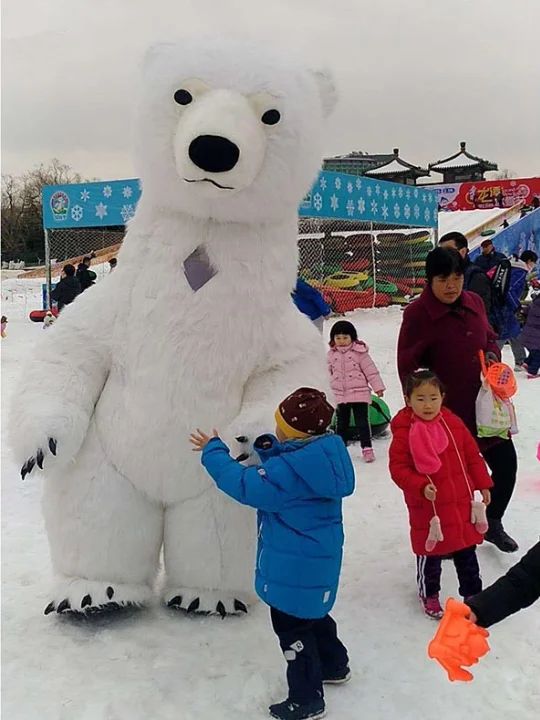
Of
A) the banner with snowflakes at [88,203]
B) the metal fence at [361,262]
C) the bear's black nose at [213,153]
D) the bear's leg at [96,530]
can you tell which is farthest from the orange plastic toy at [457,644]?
the metal fence at [361,262]

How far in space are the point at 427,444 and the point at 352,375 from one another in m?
2.54

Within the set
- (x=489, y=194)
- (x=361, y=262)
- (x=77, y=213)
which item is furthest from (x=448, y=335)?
(x=489, y=194)

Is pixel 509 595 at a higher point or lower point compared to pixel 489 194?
lower

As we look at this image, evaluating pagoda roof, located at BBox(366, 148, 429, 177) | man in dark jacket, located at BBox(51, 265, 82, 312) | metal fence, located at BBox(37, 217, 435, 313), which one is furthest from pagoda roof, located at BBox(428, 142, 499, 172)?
man in dark jacket, located at BBox(51, 265, 82, 312)

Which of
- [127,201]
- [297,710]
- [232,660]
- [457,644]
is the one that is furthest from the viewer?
[127,201]

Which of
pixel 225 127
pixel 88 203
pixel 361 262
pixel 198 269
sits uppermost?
pixel 88 203

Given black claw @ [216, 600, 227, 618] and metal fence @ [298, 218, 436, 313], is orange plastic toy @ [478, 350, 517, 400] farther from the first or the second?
metal fence @ [298, 218, 436, 313]

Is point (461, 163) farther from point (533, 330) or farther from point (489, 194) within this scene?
point (533, 330)

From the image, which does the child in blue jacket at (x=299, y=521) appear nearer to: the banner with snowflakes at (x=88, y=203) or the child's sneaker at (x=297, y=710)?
the child's sneaker at (x=297, y=710)

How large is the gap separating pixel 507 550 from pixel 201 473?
5.63ft

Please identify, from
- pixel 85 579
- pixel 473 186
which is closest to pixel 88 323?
pixel 85 579

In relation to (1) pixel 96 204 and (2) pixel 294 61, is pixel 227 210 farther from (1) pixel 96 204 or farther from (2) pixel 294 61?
(1) pixel 96 204

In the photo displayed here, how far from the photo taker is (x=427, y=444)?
2988mm

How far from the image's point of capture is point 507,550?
3.66m
